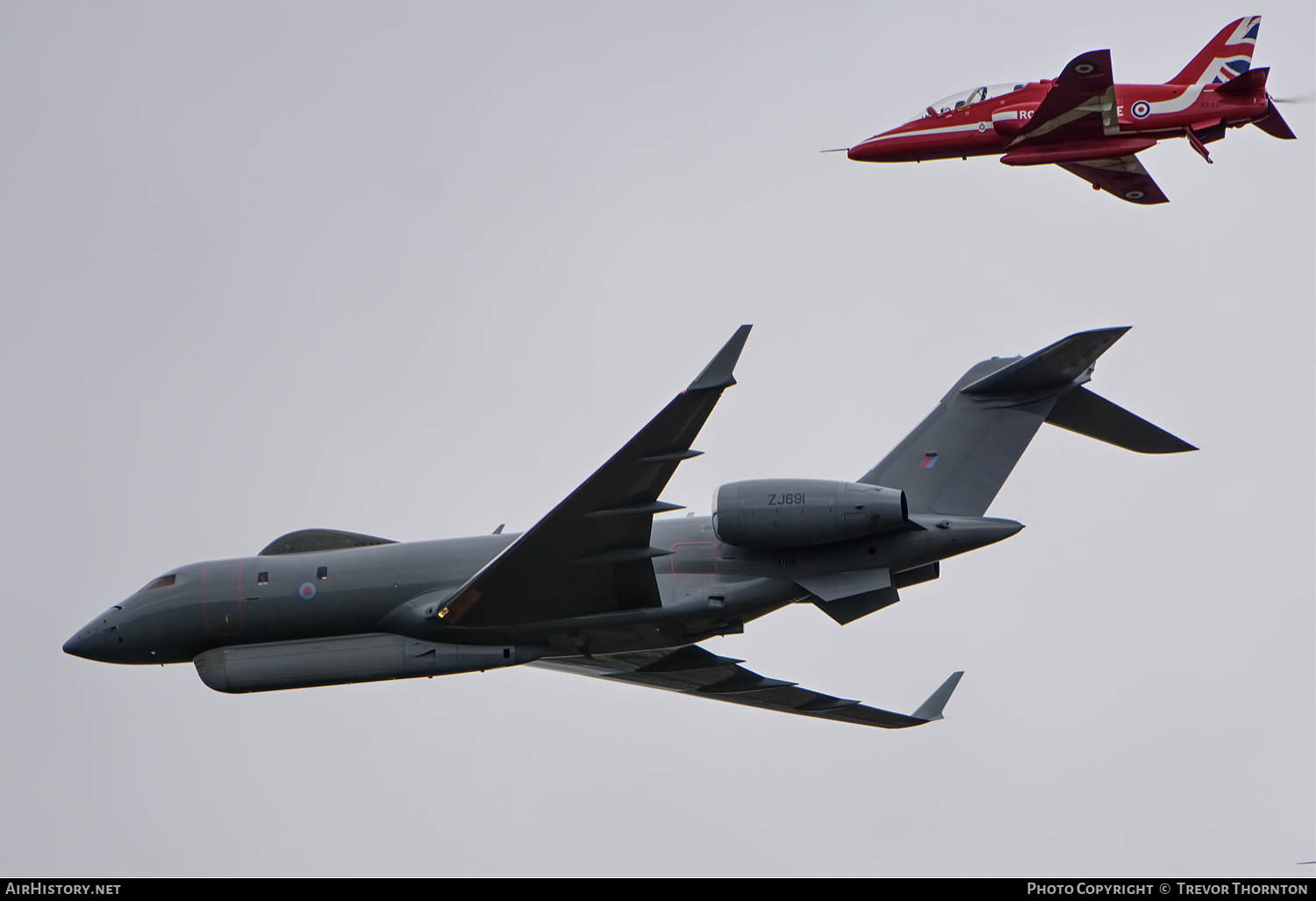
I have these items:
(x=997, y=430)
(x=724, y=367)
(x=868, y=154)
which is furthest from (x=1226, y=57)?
(x=724, y=367)

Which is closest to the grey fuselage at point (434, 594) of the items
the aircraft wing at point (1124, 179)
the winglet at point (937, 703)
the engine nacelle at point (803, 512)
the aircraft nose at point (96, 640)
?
the aircraft nose at point (96, 640)

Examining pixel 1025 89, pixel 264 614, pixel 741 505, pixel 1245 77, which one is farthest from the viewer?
pixel 1025 89

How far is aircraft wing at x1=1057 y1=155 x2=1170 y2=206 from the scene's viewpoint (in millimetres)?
27703

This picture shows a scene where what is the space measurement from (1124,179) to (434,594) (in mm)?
15922

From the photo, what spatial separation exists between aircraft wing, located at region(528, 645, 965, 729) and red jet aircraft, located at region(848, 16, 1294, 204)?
1024 centimetres

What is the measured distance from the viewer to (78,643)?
23266 mm

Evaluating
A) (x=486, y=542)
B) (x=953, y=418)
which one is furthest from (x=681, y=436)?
(x=953, y=418)

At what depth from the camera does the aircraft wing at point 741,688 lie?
2570cm

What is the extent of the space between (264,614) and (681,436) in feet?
26.0

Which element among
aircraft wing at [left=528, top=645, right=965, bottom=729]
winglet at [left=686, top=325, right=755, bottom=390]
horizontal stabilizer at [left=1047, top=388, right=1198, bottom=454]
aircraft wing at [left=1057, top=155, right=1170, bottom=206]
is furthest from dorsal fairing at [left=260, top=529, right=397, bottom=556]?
aircraft wing at [left=1057, top=155, right=1170, bottom=206]

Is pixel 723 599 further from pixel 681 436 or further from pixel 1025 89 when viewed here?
pixel 1025 89

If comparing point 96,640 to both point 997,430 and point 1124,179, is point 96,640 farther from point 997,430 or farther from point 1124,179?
point 1124,179

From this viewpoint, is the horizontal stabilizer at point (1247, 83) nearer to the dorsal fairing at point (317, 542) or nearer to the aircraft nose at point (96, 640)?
the dorsal fairing at point (317, 542)

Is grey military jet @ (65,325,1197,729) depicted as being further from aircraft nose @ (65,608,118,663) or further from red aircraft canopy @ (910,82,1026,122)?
red aircraft canopy @ (910,82,1026,122)
